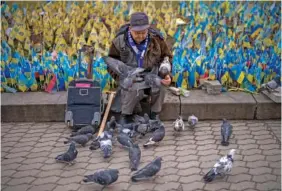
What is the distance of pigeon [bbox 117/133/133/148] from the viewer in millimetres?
4205

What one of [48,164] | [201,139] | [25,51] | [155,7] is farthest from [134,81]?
[155,7]

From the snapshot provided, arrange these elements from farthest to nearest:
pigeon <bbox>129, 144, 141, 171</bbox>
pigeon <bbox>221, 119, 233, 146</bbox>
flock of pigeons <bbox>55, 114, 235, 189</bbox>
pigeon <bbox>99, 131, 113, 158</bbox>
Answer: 1. pigeon <bbox>221, 119, 233, 146</bbox>
2. pigeon <bbox>99, 131, 113, 158</bbox>
3. pigeon <bbox>129, 144, 141, 171</bbox>
4. flock of pigeons <bbox>55, 114, 235, 189</bbox>

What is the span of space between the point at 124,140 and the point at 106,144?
0.72ft

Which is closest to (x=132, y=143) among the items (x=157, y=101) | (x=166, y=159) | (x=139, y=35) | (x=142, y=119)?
(x=166, y=159)

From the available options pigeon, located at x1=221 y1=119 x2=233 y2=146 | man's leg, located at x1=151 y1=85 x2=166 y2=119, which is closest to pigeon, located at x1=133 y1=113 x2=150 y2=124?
man's leg, located at x1=151 y1=85 x2=166 y2=119

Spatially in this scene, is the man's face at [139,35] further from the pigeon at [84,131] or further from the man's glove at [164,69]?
the pigeon at [84,131]

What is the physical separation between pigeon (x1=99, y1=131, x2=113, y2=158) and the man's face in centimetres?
119

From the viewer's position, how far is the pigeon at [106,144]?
409 centimetres

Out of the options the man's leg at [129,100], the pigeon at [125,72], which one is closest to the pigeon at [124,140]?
the man's leg at [129,100]

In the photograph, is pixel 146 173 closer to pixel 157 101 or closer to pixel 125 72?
pixel 157 101

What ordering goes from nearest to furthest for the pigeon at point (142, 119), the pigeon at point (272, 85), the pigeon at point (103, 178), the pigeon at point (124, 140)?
the pigeon at point (103, 178) → the pigeon at point (124, 140) → the pigeon at point (142, 119) → the pigeon at point (272, 85)

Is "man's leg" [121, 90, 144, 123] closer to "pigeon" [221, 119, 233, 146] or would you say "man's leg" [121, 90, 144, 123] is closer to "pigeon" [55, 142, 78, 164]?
"pigeon" [55, 142, 78, 164]

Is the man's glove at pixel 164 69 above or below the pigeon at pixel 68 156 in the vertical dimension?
above

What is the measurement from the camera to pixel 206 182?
12.1 ft
